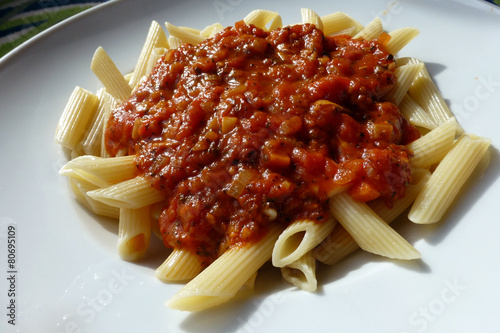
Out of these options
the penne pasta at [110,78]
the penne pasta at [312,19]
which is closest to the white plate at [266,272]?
the penne pasta at [110,78]

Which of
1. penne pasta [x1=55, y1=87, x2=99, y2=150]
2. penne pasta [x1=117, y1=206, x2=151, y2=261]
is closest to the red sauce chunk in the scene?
penne pasta [x1=117, y1=206, x2=151, y2=261]

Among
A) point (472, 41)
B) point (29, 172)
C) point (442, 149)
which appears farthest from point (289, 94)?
point (29, 172)

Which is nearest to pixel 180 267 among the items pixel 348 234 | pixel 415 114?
pixel 348 234

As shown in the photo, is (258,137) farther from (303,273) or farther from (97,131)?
(97,131)

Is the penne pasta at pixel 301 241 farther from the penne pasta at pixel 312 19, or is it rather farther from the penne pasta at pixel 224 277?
the penne pasta at pixel 312 19

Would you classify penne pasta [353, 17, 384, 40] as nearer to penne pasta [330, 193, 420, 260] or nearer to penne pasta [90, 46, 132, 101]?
penne pasta [330, 193, 420, 260]

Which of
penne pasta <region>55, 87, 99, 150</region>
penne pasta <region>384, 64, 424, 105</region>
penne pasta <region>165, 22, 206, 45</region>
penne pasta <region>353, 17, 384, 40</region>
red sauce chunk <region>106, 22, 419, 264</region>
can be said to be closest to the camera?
red sauce chunk <region>106, 22, 419, 264</region>
